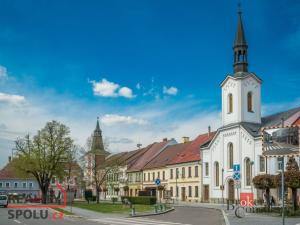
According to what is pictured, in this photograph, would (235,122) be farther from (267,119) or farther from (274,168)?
(274,168)

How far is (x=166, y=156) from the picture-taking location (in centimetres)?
8381

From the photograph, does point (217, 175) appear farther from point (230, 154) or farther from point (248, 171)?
point (248, 171)

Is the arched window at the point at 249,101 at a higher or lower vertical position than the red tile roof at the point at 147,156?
higher

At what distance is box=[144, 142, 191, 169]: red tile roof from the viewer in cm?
8075

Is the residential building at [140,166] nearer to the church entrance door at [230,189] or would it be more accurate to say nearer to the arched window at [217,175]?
the arched window at [217,175]

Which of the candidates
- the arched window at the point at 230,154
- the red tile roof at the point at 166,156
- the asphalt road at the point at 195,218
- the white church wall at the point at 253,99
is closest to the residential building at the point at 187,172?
the red tile roof at the point at 166,156

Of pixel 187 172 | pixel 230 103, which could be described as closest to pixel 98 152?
pixel 187 172

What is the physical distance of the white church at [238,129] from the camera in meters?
58.5

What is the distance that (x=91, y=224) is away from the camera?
2780cm

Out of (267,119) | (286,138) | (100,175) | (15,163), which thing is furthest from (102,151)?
(286,138)

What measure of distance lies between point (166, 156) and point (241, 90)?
1017 inches

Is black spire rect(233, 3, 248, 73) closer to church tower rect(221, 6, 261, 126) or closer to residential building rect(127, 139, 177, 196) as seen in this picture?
church tower rect(221, 6, 261, 126)

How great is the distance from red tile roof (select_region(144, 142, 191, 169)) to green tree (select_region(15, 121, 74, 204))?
17.4m

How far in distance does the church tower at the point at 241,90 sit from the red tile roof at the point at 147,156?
2892 cm
